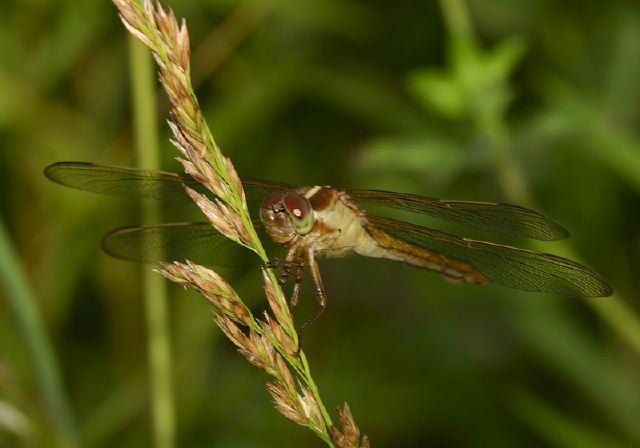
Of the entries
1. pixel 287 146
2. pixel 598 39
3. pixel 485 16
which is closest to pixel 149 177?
pixel 287 146

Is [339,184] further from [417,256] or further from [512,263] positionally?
[512,263]

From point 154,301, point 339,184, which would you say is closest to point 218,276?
point 154,301

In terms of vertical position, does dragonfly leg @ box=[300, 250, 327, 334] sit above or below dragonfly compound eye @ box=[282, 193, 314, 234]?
below

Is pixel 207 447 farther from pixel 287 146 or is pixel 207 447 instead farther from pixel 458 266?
pixel 458 266

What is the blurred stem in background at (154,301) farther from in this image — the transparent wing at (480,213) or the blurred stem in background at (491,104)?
the blurred stem in background at (491,104)

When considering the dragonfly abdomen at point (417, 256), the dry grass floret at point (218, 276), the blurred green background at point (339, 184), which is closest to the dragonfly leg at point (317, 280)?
the dragonfly abdomen at point (417, 256)

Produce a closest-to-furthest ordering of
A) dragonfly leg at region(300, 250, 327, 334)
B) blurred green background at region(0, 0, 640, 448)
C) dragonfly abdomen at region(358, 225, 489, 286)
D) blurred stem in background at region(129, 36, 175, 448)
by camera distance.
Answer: dragonfly leg at region(300, 250, 327, 334), blurred stem in background at region(129, 36, 175, 448), dragonfly abdomen at region(358, 225, 489, 286), blurred green background at region(0, 0, 640, 448)

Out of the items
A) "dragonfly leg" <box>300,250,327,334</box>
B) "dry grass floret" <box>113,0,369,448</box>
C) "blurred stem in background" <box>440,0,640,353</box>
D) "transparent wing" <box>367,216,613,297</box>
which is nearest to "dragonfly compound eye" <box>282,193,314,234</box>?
"dragonfly leg" <box>300,250,327,334</box>

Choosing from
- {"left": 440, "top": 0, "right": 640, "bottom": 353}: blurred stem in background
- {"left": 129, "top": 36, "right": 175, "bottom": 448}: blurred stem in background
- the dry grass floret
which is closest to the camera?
the dry grass floret

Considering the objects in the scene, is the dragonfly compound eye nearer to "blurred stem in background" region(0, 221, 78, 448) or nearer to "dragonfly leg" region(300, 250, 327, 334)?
"dragonfly leg" region(300, 250, 327, 334)
